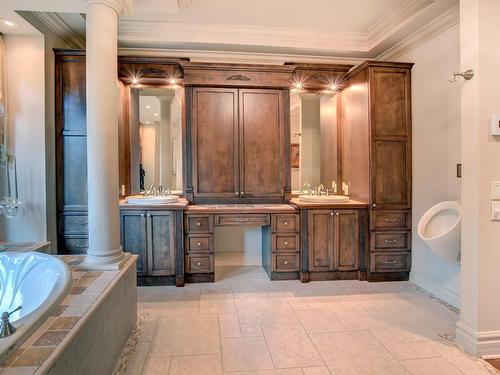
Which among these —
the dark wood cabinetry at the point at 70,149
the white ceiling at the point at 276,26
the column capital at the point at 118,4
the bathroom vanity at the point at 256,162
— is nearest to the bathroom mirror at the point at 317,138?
the bathroom vanity at the point at 256,162

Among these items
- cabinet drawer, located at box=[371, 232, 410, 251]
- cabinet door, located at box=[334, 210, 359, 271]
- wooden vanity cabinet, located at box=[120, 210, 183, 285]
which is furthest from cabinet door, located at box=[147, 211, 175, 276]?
cabinet drawer, located at box=[371, 232, 410, 251]

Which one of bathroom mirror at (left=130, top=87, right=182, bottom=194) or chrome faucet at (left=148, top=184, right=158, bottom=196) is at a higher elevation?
bathroom mirror at (left=130, top=87, right=182, bottom=194)

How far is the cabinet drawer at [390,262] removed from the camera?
129 inches

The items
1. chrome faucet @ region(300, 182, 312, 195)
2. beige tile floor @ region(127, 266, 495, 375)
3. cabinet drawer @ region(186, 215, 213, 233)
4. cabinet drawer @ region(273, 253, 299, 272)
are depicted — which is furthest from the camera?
chrome faucet @ region(300, 182, 312, 195)

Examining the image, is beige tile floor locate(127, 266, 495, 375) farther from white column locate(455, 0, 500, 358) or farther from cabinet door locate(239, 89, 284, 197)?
cabinet door locate(239, 89, 284, 197)

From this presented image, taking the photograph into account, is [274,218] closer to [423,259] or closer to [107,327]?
[423,259]

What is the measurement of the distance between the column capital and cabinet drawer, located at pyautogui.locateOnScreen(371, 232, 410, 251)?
3.09 metres

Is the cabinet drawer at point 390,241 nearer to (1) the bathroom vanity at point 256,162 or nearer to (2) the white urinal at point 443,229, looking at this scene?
(1) the bathroom vanity at point 256,162

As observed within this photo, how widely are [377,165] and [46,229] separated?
11.4ft

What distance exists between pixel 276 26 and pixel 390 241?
8.85ft

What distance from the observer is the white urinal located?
237cm

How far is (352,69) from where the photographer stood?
3.77 metres

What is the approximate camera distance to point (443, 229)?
2.71 m

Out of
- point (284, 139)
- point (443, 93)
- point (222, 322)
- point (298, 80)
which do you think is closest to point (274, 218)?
point (284, 139)
